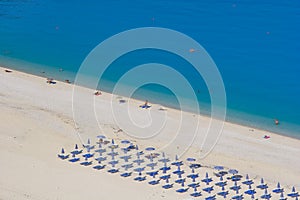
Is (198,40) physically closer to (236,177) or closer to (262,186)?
(236,177)

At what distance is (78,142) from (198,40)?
74.2ft

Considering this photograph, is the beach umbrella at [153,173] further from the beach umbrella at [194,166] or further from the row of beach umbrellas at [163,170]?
the beach umbrella at [194,166]

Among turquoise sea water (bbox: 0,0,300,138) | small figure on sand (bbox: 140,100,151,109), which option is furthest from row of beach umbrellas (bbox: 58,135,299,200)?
turquoise sea water (bbox: 0,0,300,138)

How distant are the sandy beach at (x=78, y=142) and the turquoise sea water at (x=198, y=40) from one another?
3043 millimetres

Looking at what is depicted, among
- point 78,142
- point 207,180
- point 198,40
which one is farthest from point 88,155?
point 198,40

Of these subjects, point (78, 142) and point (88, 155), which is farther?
point (78, 142)

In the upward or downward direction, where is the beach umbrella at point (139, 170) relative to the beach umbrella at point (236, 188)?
upward

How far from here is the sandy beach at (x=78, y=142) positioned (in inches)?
1068

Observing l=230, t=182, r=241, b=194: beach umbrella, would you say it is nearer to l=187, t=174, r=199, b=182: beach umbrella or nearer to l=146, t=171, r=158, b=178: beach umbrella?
l=187, t=174, r=199, b=182: beach umbrella

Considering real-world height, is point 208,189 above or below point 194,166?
below

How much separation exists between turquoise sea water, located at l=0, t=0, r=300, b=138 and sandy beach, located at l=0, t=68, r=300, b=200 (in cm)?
304

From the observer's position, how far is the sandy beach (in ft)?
89.0

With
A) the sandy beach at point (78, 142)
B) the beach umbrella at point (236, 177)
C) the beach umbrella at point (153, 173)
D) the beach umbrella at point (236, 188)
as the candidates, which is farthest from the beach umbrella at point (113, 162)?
the beach umbrella at point (236, 188)

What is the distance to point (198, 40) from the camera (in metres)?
51.8
